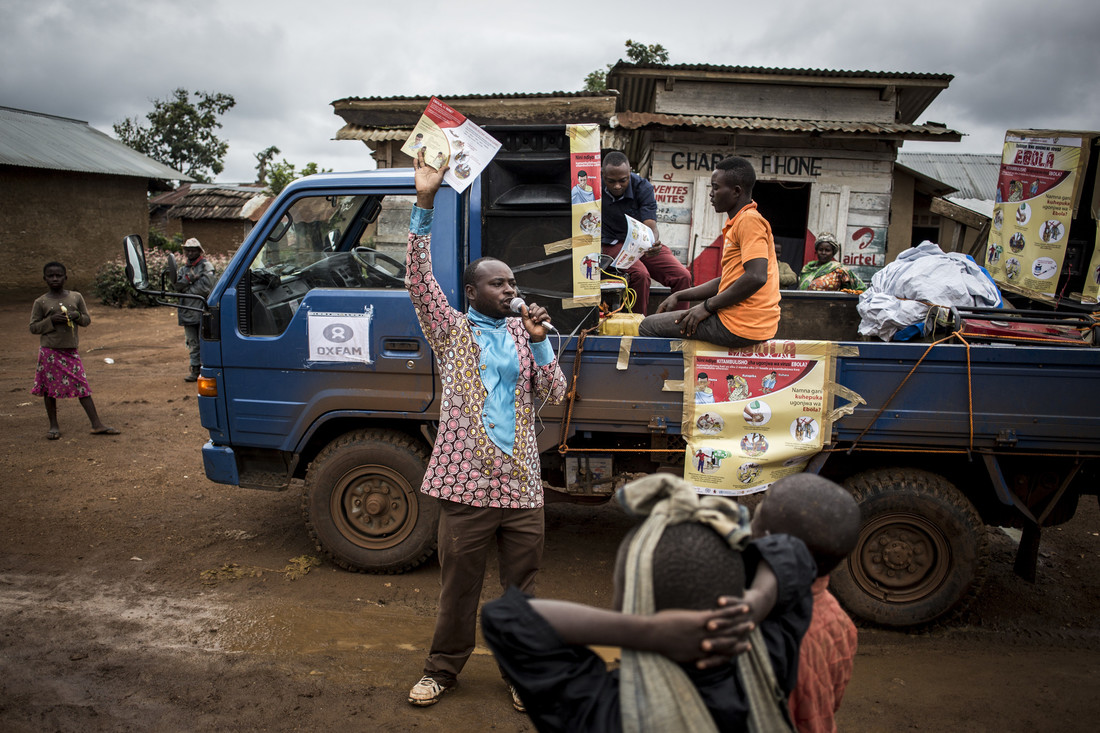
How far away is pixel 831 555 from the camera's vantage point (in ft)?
5.38

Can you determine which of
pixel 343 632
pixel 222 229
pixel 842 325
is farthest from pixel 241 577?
pixel 222 229

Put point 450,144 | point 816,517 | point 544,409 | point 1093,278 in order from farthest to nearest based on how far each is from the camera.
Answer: point 1093,278
point 544,409
point 450,144
point 816,517

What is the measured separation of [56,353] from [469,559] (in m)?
6.01

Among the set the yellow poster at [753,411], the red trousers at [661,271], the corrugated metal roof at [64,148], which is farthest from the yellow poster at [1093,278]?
the corrugated metal roof at [64,148]

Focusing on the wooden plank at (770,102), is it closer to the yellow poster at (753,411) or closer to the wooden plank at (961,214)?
the wooden plank at (961,214)

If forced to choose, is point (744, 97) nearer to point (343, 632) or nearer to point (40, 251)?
point (343, 632)

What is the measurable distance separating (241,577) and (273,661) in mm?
1027

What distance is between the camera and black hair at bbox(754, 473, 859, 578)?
1.62 metres

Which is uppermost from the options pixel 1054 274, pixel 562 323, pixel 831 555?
pixel 1054 274

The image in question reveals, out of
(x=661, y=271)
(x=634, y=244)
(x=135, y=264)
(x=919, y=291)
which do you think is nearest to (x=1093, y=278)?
(x=919, y=291)

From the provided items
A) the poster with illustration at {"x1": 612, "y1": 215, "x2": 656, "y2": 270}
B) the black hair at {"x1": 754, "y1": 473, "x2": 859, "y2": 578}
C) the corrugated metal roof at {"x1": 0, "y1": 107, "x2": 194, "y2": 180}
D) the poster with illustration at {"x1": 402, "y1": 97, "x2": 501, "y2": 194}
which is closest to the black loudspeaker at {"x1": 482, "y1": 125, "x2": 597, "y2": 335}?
the poster with illustration at {"x1": 612, "y1": 215, "x2": 656, "y2": 270}

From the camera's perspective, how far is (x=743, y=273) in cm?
358

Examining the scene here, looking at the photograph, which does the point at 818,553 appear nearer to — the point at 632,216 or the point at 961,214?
the point at 632,216

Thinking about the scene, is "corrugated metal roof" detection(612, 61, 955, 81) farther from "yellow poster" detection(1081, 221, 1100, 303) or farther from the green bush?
the green bush
